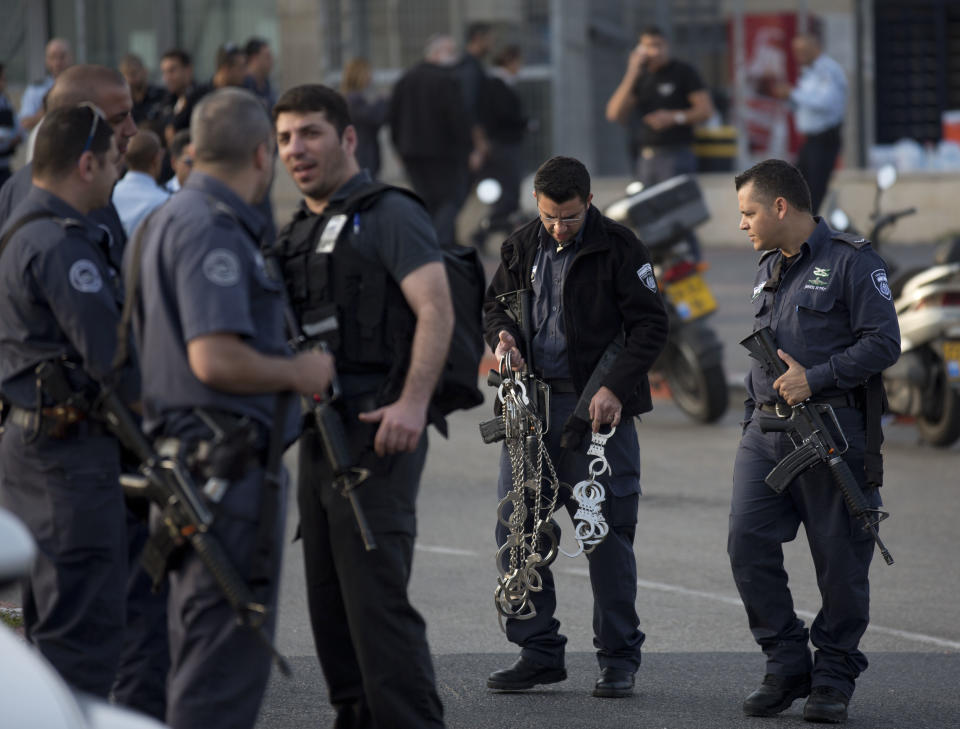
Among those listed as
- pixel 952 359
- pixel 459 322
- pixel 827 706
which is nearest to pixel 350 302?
pixel 459 322

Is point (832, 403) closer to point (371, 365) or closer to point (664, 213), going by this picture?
point (371, 365)

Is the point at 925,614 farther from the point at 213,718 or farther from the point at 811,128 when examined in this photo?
the point at 811,128

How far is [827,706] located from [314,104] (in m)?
2.64

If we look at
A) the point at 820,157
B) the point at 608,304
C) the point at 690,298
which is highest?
the point at 608,304

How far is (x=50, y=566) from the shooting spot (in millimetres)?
4828

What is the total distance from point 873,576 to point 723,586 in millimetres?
772

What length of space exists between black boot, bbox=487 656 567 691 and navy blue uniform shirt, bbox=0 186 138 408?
194 cm

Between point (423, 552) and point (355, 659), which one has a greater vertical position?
point (355, 659)

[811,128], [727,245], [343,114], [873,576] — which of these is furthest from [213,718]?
[727,245]

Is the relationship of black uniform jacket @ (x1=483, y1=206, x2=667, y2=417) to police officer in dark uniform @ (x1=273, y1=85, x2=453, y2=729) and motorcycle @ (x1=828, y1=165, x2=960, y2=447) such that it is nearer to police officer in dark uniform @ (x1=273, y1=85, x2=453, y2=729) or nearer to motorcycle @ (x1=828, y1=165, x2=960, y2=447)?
police officer in dark uniform @ (x1=273, y1=85, x2=453, y2=729)

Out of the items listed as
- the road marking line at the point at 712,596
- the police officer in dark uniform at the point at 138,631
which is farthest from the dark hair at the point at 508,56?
the police officer in dark uniform at the point at 138,631

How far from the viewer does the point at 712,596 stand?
755 cm

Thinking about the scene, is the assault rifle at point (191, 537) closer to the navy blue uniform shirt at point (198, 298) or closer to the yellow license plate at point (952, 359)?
the navy blue uniform shirt at point (198, 298)

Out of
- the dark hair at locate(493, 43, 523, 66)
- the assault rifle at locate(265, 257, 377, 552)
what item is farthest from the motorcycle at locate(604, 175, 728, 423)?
the dark hair at locate(493, 43, 523, 66)
